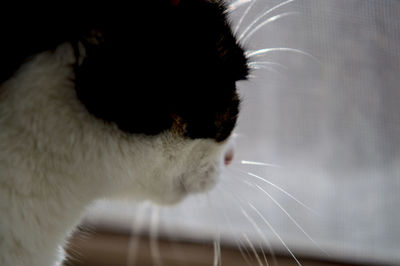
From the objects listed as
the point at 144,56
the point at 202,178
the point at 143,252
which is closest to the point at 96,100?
the point at 144,56

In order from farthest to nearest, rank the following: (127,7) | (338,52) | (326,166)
Answer: (326,166) < (338,52) < (127,7)

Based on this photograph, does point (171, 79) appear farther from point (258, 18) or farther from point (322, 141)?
point (322, 141)

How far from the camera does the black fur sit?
372mm

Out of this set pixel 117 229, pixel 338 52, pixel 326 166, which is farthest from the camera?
pixel 117 229

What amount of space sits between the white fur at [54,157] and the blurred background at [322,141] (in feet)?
0.50

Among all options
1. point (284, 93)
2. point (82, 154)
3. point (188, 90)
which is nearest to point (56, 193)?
point (82, 154)

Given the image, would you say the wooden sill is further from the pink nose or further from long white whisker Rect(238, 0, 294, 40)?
long white whisker Rect(238, 0, 294, 40)

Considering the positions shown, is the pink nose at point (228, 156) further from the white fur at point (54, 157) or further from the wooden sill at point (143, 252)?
the wooden sill at point (143, 252)

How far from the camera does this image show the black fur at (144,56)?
0.37 meters

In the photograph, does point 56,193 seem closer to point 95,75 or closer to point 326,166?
point 95,75

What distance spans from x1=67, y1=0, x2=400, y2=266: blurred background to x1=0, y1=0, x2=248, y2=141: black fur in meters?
0.18

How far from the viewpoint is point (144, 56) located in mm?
384

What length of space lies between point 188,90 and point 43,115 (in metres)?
0.13

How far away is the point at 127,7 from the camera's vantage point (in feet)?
1.22
